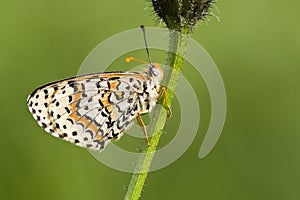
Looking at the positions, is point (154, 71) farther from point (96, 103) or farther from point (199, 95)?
point (199, 95)

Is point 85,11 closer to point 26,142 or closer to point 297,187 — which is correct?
point 26,142

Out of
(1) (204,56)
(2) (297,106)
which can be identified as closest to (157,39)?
(1) (204,56)

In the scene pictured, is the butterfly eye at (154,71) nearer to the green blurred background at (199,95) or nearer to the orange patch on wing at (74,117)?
the orange patch on wing at (74,117)

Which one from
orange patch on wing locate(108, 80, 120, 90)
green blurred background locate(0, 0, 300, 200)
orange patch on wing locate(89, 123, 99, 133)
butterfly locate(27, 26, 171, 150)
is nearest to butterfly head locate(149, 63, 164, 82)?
butterfly locate(27, 26, 171, 150)

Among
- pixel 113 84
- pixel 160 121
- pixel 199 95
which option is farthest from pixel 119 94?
pixel 199 95

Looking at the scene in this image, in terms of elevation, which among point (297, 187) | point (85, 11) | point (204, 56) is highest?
point (85, 11)

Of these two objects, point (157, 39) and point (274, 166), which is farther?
point (274, 166)
